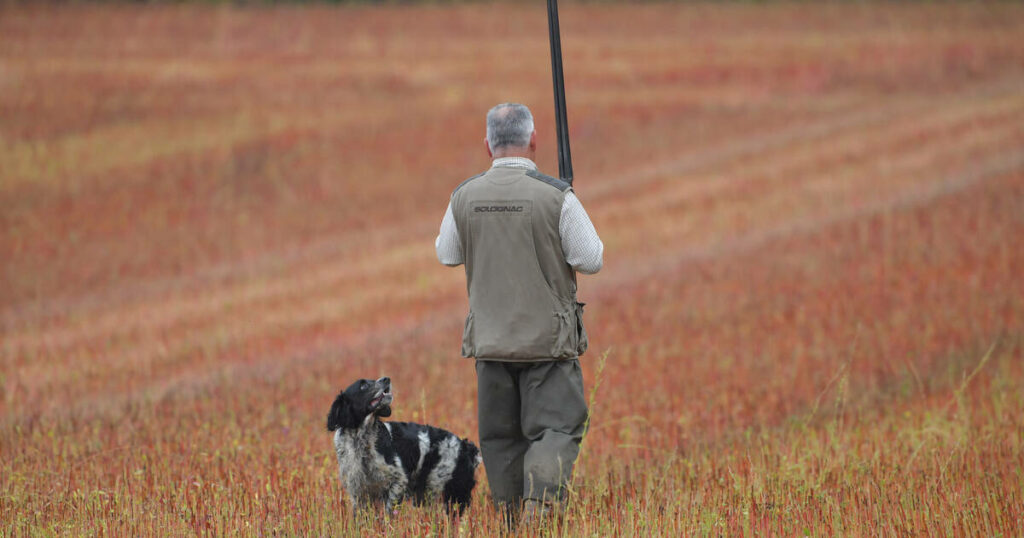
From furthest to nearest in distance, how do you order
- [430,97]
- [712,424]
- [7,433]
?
[430,97] < [712,424] < [7,433]

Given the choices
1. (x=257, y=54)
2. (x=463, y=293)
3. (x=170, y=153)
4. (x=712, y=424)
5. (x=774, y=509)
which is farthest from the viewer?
(x=257, y=54)

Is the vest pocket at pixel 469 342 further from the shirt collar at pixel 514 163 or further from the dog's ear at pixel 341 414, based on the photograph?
the shirt collar at pixel 514 163

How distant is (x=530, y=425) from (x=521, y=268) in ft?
2.73

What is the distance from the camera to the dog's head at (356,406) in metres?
5.16

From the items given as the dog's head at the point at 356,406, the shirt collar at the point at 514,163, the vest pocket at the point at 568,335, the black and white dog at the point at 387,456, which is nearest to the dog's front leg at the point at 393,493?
the black and white dog at the point at 387,456

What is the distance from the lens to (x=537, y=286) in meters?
5.11

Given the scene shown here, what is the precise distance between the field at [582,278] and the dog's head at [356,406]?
541 mm

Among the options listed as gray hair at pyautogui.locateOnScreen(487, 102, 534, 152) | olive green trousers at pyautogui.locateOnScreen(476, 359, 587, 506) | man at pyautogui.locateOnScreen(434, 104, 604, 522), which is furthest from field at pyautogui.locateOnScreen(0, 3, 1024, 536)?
gray hair at pyautogui.locateOnScreen(487, 102, 534, 152)

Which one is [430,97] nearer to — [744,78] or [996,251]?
[744,78]

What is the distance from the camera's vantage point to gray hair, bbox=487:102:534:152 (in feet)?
17.0

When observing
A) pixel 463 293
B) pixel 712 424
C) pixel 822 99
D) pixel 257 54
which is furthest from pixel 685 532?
pixel 257 54

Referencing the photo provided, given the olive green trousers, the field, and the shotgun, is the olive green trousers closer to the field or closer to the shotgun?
the field

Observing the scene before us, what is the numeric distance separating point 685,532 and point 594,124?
23261 millimetres

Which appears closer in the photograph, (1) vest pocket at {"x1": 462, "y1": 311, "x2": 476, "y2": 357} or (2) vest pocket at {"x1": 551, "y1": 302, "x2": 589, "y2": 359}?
(2) vest pocket at {"x1": 551, "y1": 302, "x2": 589, "y2": 359}
